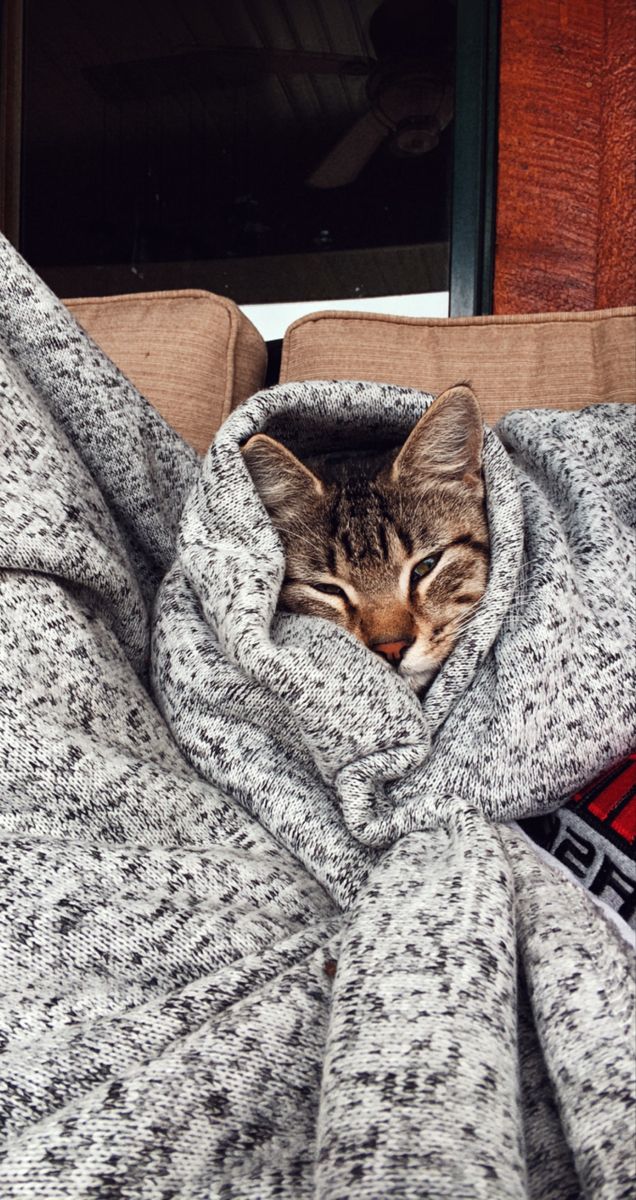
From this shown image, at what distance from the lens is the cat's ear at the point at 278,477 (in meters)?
1.04

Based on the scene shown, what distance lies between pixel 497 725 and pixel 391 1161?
0.43 meters

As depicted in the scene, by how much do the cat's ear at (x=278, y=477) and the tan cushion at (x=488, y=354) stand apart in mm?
447

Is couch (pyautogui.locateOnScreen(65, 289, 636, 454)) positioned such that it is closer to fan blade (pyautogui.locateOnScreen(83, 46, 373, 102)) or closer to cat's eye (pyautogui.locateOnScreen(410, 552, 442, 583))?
cat's eye (pyautogui.locateOnScreen(410, 552, 442, 583))

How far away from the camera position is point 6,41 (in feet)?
9.20

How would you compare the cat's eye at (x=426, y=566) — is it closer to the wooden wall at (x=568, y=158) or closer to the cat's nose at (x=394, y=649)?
the cat's nose at (x=394, y=649)

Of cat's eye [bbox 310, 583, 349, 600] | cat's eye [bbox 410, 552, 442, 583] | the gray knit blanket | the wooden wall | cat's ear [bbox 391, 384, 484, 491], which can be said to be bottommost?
the gray knit blanket

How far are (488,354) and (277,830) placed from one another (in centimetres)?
98

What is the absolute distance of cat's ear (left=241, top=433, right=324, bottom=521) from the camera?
→ 1039 mm

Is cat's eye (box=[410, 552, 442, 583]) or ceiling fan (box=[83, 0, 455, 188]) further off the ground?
ceiling fan (box=[83, 0, 455, 188])

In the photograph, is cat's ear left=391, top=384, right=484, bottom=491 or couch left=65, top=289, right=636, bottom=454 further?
couch left=65, top=289, right=636, bottom=454

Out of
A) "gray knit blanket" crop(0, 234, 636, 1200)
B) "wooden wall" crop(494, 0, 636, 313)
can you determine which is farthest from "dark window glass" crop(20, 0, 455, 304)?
"gray knit blanket" crop(0, 234, 636, 1200)

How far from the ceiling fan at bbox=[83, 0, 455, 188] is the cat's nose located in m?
1.89

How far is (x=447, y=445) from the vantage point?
3.71 ft

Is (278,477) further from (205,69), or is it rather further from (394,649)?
(205,69)
